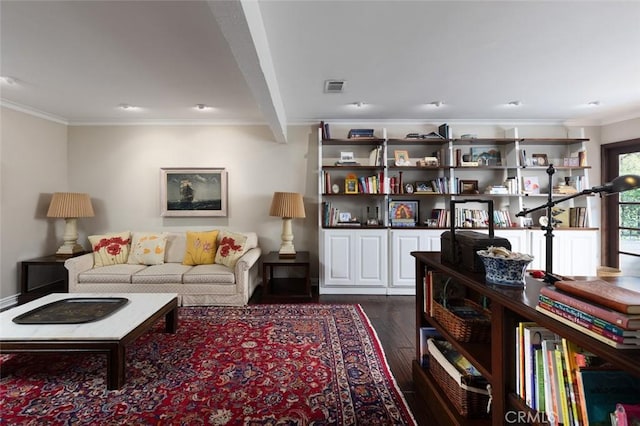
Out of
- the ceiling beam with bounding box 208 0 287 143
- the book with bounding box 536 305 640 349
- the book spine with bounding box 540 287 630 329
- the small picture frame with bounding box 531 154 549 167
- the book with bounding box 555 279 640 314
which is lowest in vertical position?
the book with bounding box 536 305 640 349

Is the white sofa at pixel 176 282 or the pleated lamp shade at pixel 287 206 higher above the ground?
the pleated lamp shade at pixel 287 206

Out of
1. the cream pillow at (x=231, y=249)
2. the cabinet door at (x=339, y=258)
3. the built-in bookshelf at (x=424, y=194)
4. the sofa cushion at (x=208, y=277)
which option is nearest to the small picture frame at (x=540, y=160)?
the built-in bookshelf at (x=424, y=194)

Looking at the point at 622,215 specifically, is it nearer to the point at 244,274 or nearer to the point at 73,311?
the point at 244,274

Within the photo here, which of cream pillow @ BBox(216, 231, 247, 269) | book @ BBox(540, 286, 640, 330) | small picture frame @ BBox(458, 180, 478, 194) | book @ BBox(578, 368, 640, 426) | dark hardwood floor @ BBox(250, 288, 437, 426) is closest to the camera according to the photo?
book @ BBox(540, 286, 640, 330)

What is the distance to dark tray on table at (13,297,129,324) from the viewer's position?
6.79ft

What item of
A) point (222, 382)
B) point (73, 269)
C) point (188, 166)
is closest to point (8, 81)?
point (188, 166)

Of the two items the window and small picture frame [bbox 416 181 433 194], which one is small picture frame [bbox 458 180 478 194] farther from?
the window

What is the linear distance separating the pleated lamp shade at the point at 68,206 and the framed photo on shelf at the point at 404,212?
4082 mm

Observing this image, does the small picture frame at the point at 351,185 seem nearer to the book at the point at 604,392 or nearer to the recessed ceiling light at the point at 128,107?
the recessed ceiling light at the point at 128,107

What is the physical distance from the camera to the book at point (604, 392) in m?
0.77

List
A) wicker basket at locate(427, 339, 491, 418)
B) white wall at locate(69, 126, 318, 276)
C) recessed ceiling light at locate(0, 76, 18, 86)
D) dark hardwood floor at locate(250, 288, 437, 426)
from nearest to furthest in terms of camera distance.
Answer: wicker basket at locate(427, 339, 491, 418) → dark hardwood floor at locate(250, 288, 437, 426) → recessed ceiling light at locate(0, 76, 18, 86) → white wall at locate(69, 126, 318, 276)

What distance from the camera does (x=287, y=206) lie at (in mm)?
3697

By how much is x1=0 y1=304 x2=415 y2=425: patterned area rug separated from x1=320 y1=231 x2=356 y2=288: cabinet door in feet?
3.50

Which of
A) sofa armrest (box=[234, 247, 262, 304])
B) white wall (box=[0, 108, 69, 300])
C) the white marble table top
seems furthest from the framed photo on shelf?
white wall (box=[0, 108, 69, 300])
